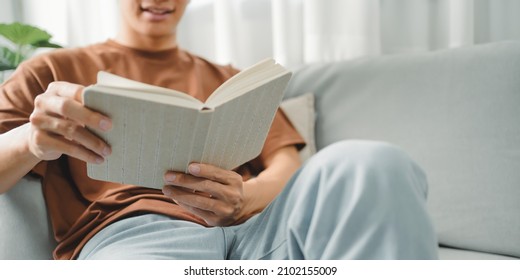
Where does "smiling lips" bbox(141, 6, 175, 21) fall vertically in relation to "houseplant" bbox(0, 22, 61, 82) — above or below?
above

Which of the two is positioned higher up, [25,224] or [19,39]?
[19,39]

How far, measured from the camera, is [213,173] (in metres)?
0.87

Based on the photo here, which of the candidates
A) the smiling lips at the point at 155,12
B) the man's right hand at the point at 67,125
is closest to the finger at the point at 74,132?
the man's right hand at the point at 67,125

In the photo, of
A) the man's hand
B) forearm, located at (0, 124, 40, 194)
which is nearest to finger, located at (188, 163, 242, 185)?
the man's hand

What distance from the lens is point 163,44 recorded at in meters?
1.37

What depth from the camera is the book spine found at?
0.74 meters

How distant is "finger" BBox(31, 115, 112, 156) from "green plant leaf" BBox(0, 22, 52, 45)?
0.82 m

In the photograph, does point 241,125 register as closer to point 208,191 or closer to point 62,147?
point 208,191

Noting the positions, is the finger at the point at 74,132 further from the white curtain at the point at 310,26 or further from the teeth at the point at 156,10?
the white curtain at the point at 310,26

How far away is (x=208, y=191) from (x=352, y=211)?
0.29 m

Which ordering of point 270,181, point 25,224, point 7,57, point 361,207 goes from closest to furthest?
1. point 361,207
2. point 25,224
3. point 270,181
4. point 7,57

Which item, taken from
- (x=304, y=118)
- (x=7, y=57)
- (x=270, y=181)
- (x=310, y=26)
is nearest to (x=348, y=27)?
(x=310, y=26)

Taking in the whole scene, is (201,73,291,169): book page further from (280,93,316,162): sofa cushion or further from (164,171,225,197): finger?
(280,93,316,162): sofa cushion

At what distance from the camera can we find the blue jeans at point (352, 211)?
0.66 meters
